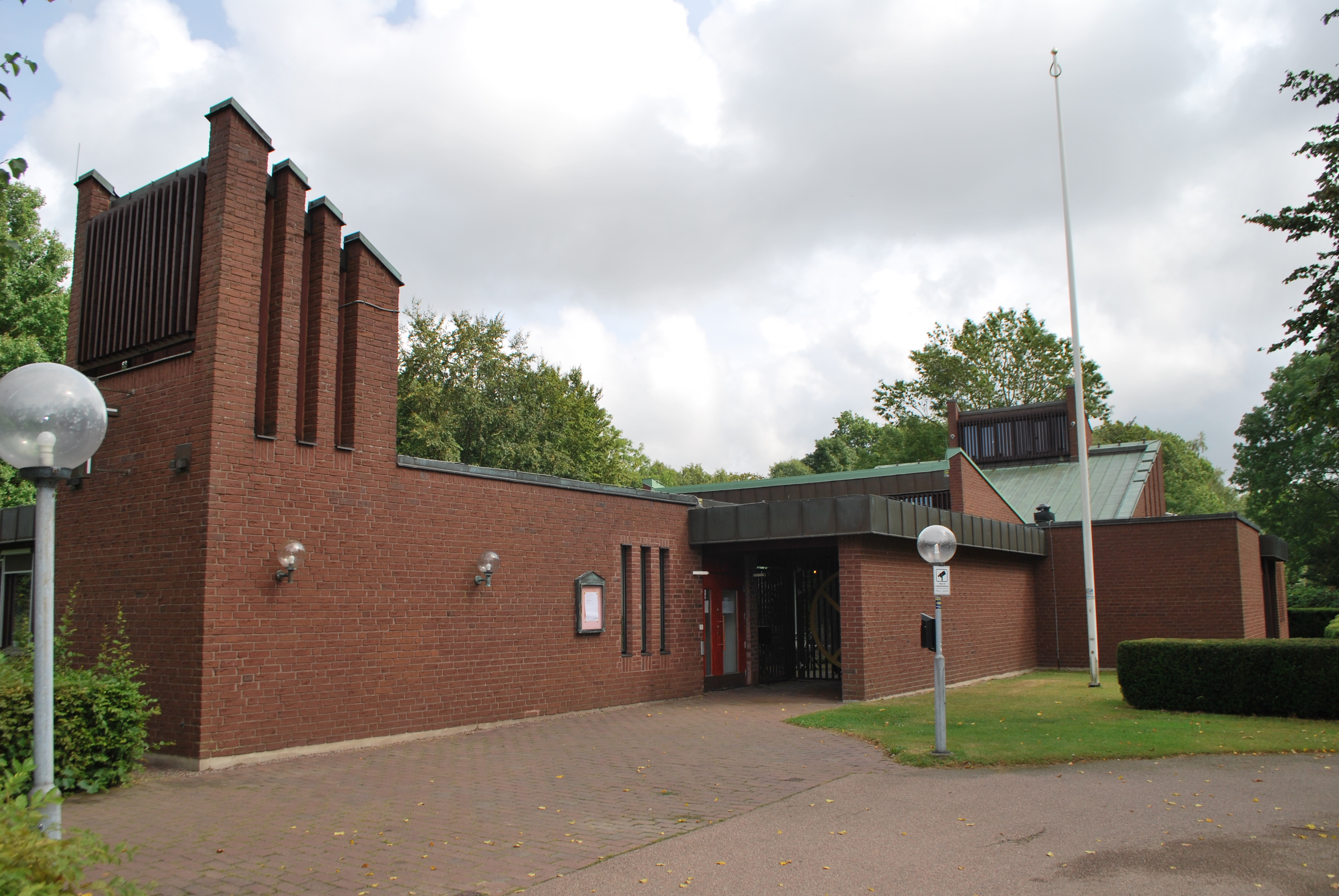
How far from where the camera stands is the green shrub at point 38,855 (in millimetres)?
3512

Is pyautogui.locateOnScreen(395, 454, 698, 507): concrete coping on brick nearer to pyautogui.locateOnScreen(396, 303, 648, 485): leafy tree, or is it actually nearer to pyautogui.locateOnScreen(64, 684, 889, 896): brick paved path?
pyautogui.locateOnScreen(64, 684, 889, 896): brick paved path

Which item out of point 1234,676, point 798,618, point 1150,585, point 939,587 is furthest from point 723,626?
point 1150,585

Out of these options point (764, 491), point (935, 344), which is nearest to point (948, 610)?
point (764, 491)

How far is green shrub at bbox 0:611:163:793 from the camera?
8648mm

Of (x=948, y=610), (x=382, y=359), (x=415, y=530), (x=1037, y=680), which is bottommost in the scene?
(x=1037, y=680)

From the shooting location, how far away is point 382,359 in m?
12.9

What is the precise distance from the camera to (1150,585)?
22.1 meters

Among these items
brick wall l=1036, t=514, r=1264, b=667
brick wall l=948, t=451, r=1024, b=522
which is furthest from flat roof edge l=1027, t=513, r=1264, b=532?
brick wall l=948, t=451, r=1024, b=522

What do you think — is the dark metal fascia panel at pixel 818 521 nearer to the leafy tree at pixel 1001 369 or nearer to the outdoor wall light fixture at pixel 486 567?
the outdoor wall light fixture at pixel 486 567

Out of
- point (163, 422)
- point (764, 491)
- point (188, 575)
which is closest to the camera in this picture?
point (188, 575)

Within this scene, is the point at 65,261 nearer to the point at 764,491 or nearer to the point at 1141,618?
the point at 764,491

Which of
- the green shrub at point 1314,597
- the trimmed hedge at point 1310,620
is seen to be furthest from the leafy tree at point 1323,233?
the green shrub at point 1314,597

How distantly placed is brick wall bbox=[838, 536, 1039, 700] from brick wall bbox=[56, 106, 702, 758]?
5435 mm

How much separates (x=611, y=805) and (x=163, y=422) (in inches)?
282
